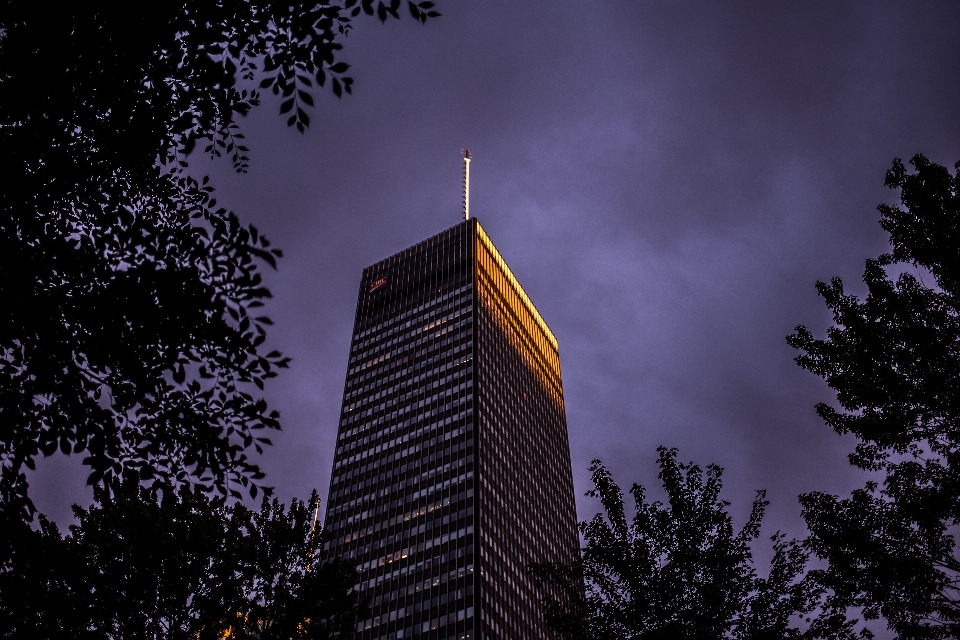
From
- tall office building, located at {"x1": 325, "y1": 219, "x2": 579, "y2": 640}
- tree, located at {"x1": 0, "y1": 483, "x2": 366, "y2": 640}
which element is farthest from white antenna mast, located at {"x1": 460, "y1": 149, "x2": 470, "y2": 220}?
tree, located at {"x1": 0, "y1": 483, "x2": 366, "y2": 640}

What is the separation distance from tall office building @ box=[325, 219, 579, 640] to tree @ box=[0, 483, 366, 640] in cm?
6013

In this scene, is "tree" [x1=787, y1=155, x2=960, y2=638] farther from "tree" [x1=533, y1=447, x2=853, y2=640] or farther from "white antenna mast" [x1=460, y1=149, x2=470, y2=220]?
"white antenna mast" [x1=460, y1=149, x2=470, y2=220]

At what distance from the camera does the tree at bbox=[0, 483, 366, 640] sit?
54.7ft

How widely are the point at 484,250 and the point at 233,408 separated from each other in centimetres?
13621

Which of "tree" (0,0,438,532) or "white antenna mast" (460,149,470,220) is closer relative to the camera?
"tree" (0,0,438,532)

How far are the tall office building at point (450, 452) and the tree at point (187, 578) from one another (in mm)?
60130

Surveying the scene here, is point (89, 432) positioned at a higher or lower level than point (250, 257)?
lower

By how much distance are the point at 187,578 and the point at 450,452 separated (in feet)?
306

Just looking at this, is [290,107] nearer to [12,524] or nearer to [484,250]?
[12,524]

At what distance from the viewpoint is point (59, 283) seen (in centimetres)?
1098

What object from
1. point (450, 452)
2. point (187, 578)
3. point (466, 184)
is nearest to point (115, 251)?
point (187, 578)

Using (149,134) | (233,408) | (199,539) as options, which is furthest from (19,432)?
(199,539)

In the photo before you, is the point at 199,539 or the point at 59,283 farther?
the point at 199,539

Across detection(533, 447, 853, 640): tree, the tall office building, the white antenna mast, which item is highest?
the white antenna mast
